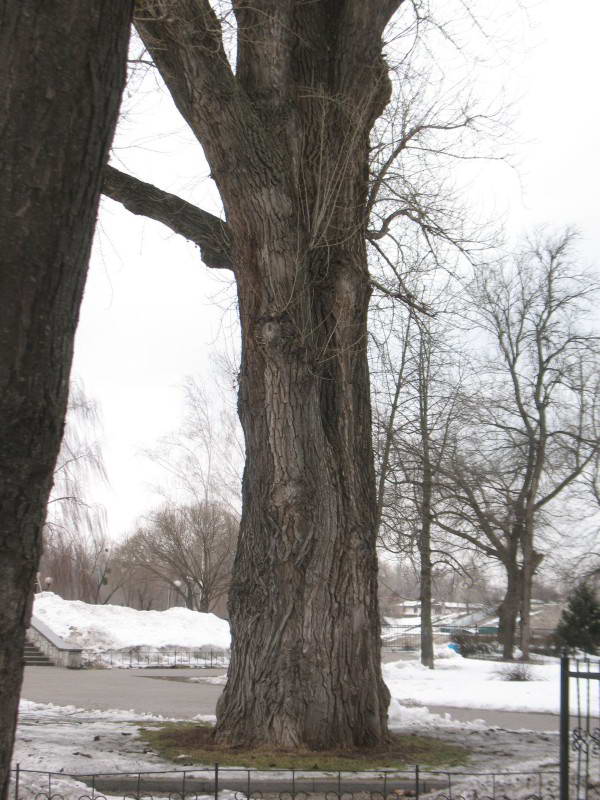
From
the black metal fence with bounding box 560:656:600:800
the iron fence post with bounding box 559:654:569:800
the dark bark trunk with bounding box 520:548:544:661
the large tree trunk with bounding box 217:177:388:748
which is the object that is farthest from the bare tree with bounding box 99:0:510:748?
the dark bark trunk with bounding box 520:548:544:661

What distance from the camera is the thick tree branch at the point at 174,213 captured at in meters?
9.78

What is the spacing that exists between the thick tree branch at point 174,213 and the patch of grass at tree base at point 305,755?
202 inches

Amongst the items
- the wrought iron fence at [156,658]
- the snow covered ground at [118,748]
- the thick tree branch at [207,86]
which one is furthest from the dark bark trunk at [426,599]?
the thick tree branch at [207,86]

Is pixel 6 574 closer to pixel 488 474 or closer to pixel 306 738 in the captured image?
pixel 306 738

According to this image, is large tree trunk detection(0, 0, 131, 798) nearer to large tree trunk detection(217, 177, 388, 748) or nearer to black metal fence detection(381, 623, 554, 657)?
large tree trunk detection(217, 177, 388, 748)

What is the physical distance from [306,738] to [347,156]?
6.08m

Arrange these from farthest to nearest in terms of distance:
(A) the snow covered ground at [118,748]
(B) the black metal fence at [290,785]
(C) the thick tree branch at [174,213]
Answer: (C) the thick tree branch at [174,213]
(A) the snow covered ground at [118,748]
(B) the black metal fence at [290,785]

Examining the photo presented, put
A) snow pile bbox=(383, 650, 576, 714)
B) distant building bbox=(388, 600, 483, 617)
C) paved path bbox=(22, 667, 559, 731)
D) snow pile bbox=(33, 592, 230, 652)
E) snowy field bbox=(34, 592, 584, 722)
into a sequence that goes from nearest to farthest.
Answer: paved path bbox=(22, 667, 559, 731), snow pile bbox=(383, 650, 576, 714), snowy field bbox=(34, 592, 584, 722), snow pile bbox=(33, 592, 230, 652), distant building bbox=(388, 600, 483, 617)

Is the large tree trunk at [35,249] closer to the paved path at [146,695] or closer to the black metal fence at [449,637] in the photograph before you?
the paved path at [146,695]

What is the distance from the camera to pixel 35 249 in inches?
99.3

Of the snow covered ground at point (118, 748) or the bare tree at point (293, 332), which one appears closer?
the snow covered ground at point (118, 748)

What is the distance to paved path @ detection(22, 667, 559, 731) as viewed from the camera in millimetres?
13875

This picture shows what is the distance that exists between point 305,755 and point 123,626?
25517 mm

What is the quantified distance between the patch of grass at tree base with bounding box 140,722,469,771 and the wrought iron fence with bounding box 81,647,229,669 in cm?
1798
